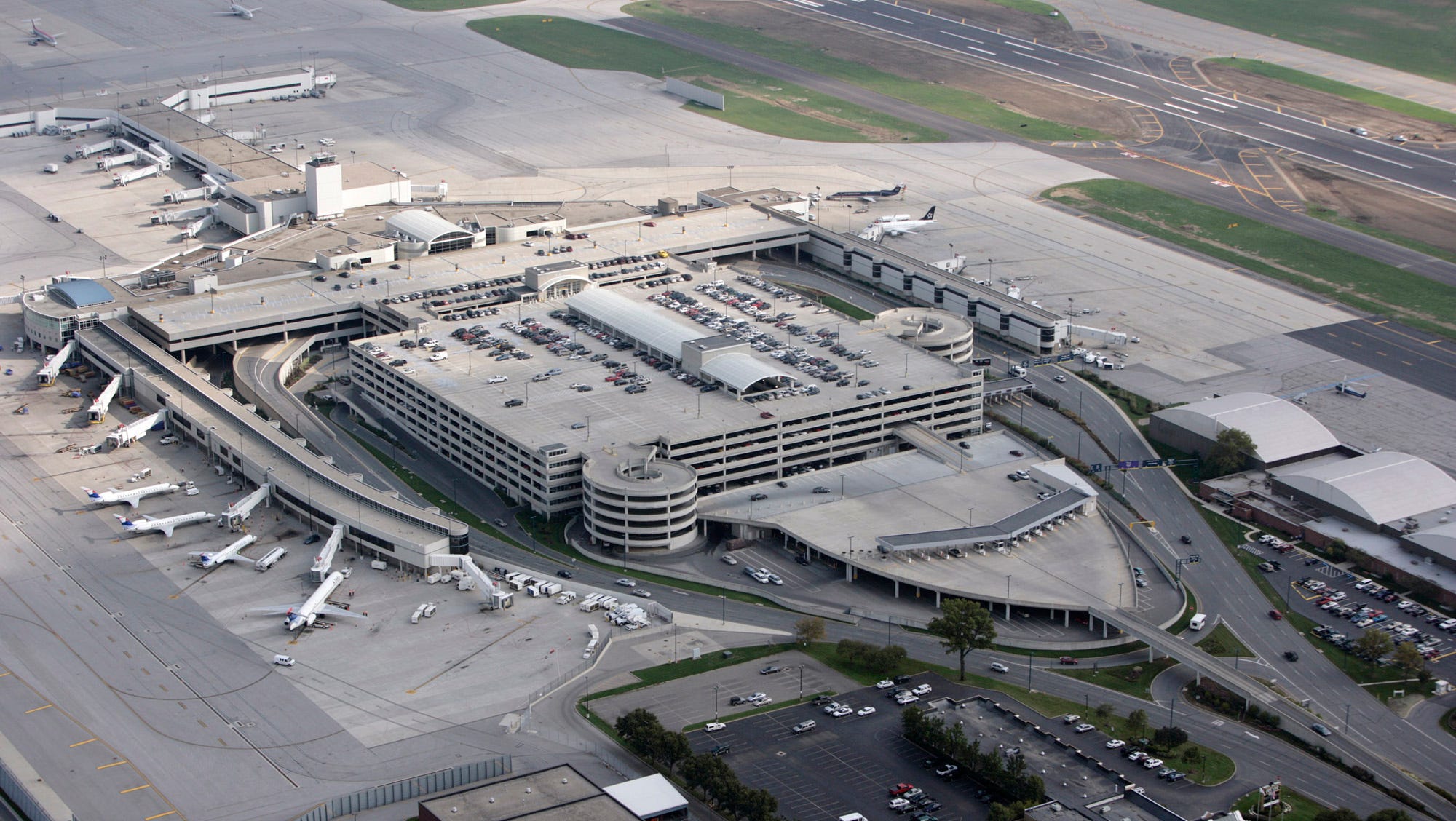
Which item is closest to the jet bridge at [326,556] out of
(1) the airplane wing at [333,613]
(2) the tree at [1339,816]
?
(1) the airplane wing at [333,613]

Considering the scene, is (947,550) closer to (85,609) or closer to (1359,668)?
(1359,668)

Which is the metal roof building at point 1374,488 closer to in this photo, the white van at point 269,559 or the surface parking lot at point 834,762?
the surface parking lot at point 834,762

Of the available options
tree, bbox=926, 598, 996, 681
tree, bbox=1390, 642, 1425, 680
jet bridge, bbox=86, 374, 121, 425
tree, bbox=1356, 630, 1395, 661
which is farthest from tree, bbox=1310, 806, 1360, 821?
jet bridge, bbox=86, 374, 121, 425

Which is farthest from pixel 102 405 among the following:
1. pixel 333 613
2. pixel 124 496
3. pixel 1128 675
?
pixel 1128 675

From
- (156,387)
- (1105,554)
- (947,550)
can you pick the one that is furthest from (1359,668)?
(156,387)

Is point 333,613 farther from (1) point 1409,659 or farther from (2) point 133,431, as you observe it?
(1) point 1409,659
